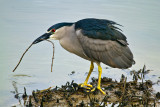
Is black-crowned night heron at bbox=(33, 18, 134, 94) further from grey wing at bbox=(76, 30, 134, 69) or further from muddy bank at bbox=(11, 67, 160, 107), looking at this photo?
muddy bank at bbox=(11, 67, 160, 107)

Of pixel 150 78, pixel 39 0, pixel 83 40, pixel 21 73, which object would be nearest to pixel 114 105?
pixel 83 40

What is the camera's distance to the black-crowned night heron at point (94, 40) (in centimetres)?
724

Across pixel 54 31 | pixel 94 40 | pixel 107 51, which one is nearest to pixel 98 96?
pixel 107 51

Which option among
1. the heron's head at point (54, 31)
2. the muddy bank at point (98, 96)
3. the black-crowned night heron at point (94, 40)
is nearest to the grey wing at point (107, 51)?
the black-crowned night heron at point (94, 40)

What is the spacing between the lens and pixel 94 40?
7.32 m

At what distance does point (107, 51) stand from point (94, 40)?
1.24ft

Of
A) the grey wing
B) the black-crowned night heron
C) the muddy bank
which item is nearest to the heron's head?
the black-crowned night heron

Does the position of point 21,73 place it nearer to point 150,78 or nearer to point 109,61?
point 109,61

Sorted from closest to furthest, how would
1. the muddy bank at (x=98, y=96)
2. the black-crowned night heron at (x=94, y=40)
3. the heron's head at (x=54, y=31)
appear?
1. the muddy bank at (x=98, y=96)
2. the black-crowned night heron at (x=94, y=40)
3. the heron's head at (x=54, y=31)

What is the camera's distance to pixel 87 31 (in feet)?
23.6

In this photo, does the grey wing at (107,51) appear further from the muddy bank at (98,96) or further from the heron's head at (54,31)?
the muddy bank at (98,96)

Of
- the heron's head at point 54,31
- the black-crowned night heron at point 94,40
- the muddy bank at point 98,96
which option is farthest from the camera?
the heron's head at point 54,31

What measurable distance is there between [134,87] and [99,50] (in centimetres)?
114

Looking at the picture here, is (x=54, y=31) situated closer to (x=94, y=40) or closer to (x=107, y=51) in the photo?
(x=94, y=40)
